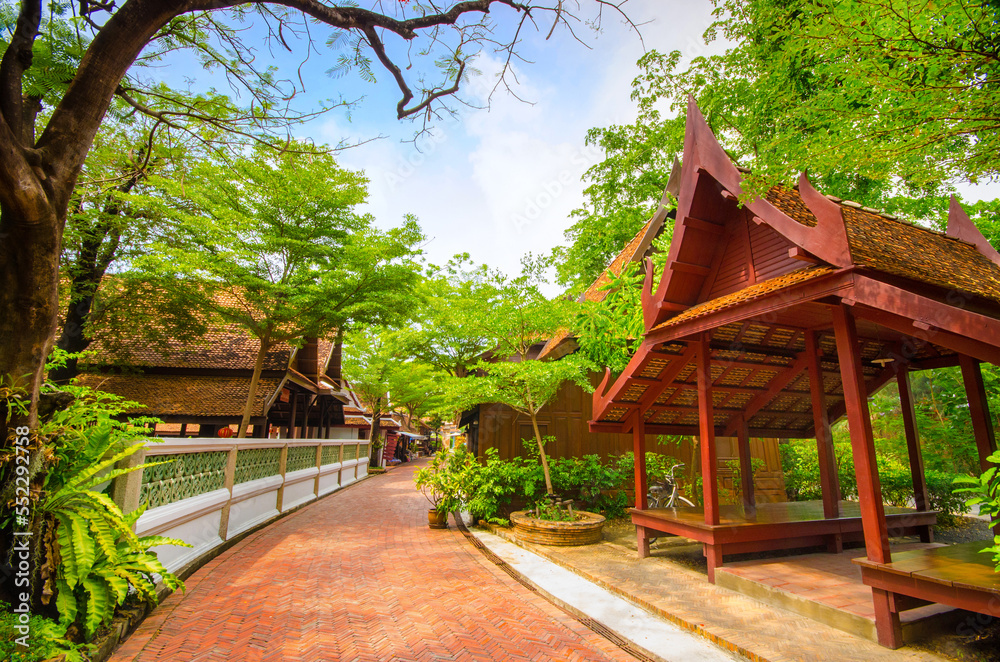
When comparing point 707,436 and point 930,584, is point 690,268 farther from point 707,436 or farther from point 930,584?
point 930,584

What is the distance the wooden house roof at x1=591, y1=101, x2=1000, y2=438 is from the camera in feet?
13.2

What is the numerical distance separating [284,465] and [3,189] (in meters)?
8.52

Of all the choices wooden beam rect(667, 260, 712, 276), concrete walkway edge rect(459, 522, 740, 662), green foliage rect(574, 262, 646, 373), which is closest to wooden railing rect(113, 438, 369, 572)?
concrete walkway edge rect(459, 522, 740, 662)

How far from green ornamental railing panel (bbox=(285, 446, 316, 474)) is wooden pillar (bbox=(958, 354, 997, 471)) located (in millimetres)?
11746

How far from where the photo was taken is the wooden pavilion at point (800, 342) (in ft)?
12.4

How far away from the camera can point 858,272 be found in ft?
13.1

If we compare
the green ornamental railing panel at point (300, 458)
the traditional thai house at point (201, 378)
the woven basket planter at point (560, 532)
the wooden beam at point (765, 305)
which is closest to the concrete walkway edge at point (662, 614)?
the woven basket planter at point (560, 532)

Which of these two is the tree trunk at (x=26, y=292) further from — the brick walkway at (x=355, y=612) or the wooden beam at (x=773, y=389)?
the wooden beam at (x=773, y=389)

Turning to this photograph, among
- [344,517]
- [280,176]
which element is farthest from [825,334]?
[280,176]

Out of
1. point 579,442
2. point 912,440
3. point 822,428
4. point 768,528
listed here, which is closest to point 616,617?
point 768,528

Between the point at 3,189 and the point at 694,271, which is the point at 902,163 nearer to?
the point at 694,271

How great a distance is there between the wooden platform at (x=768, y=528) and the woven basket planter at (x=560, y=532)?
1.14 metres

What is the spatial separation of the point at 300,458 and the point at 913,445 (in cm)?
1237

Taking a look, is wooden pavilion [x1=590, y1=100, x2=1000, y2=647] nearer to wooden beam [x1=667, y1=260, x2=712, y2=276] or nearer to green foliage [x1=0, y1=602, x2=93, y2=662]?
wooden beam [x1=667, y1=260, x2=712, y2=276]
